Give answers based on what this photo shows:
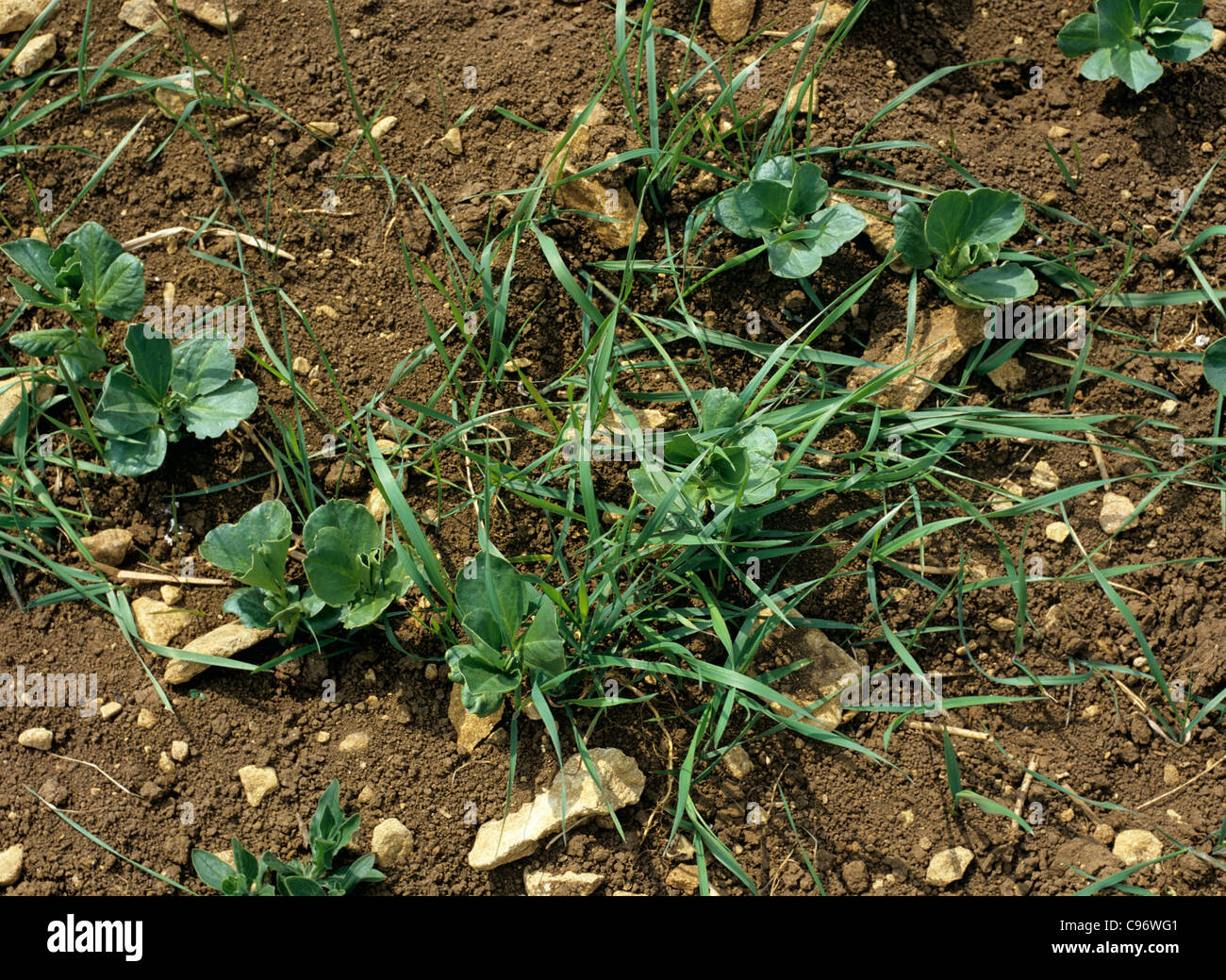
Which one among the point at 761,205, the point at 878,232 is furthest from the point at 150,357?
the point at 878,232

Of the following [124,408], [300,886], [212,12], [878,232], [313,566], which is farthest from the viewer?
[212,12]

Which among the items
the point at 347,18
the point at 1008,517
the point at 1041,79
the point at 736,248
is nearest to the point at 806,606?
the point at 1008,517

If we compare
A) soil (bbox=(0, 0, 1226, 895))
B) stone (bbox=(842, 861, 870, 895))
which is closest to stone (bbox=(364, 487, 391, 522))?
soil (bbox=(0, 0, 1226, 895))

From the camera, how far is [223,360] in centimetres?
195

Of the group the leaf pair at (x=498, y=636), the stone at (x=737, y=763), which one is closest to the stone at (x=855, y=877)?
the stone at (x=737, y=763)

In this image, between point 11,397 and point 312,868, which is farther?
point 11,397

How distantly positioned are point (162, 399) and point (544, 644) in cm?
98

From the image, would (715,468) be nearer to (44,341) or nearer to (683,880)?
(683,880)

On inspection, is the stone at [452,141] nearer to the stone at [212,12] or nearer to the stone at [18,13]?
the stone at [212,12]

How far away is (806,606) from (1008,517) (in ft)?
1.63

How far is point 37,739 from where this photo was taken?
1.86 m

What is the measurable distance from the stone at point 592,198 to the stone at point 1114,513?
1203 mm

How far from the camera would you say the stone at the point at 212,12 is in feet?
7.29

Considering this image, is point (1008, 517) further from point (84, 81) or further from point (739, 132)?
point (84, 81)
